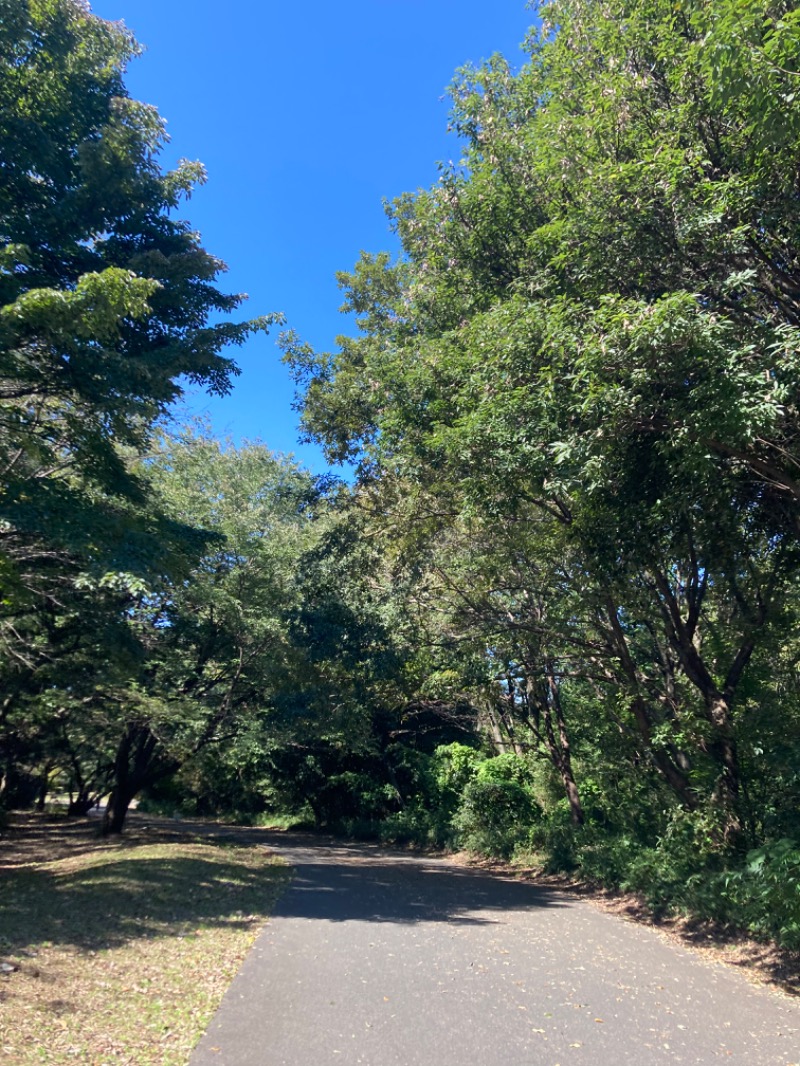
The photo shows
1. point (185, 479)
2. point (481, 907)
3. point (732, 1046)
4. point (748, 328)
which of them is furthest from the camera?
point (185, 479)

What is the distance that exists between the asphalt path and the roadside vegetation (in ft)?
5.13

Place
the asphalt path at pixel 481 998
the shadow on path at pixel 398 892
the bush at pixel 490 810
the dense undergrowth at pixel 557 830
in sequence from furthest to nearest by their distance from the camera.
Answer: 1. the bush at pixel 490 810
2. the shadow on path at pixel 398 892
3. the dense undergrowth at pixel 557 830
4. the asphalt path at pixel 481 998

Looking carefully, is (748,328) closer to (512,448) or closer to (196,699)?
(512,448)

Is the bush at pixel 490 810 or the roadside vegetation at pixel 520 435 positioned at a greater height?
the roadside vegetation at pixel 520 435

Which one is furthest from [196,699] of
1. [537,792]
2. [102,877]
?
[537,792]

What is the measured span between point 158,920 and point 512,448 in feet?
22.5

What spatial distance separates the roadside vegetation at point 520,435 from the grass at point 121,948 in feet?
1.62

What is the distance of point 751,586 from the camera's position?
11.0 metres

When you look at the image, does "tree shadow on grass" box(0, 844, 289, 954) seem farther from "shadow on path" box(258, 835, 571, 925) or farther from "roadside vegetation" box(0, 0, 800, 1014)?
"shadow on path" box(258, 835, 571, 925)

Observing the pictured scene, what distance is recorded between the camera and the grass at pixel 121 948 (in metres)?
4.73

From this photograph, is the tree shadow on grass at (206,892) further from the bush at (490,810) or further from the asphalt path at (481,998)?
the bush at (490,810)

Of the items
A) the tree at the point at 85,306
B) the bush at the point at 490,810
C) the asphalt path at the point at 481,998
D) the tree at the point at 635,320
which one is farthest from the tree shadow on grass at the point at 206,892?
the tree at the point at 635,320

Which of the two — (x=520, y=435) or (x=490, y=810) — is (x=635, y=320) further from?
(x=490, y=810)

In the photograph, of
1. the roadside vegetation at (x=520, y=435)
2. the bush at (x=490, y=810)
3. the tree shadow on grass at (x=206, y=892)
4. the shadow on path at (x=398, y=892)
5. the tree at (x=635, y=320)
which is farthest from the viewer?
the bush at (x=490, y=810)
